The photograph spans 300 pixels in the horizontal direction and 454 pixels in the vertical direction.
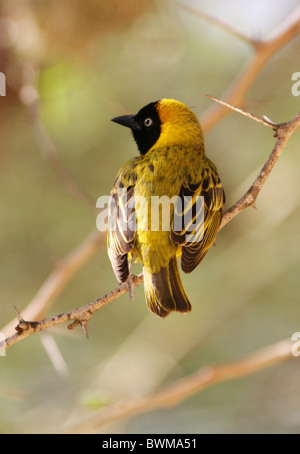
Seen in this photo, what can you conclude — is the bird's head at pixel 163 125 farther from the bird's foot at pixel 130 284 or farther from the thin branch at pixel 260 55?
the bird's foot at pixel 130 284

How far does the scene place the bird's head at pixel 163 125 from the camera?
446 cm

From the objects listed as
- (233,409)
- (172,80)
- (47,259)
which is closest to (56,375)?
(47,259)

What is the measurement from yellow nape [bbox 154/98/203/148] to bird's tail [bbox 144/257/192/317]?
109 cm

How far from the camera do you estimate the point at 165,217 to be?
3662 millimetres

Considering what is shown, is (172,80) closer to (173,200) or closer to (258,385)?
(258,385)

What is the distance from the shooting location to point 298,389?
20.3ft

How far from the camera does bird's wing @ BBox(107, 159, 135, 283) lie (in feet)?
11.9

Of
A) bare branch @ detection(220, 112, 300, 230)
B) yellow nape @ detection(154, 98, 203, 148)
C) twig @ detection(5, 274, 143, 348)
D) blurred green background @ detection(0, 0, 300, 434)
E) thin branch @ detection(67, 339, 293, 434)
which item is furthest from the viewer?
blurred green background @ detection(0, 0, 300, 434)

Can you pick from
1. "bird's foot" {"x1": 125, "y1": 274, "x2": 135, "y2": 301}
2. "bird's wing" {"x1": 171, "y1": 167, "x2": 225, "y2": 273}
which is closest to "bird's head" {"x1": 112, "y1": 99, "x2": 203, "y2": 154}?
"bird's wing" {"x1": 171, "y1": 167, "x2": 225, "y2": 273}

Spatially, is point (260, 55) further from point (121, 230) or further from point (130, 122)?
point (121, 230)

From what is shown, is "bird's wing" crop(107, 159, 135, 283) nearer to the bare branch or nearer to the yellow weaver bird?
the yellow weaver bird

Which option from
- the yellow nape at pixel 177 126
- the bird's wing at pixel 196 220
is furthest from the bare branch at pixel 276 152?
the yellow nape at pixel 177 126

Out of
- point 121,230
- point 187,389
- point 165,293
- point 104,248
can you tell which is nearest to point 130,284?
point 165,293

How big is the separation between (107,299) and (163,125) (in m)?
1.77
